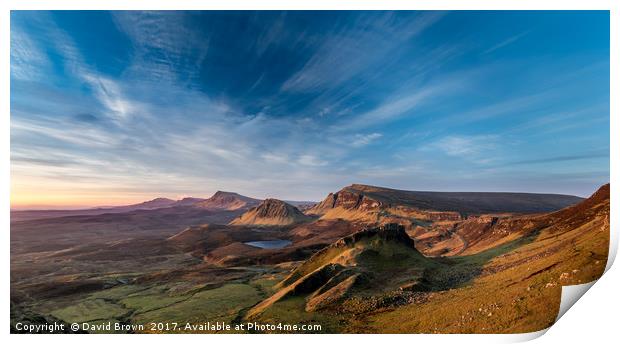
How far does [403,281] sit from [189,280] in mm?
51909

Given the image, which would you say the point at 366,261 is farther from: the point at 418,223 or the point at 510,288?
the point at 418,223

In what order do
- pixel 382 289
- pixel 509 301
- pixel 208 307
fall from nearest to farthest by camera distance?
pixel 509 301
pixel 382 289
pixel 208 307

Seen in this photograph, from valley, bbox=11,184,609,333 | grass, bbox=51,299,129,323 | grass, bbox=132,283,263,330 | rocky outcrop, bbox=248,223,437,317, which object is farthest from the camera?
grass, bbox=51,299,129,323

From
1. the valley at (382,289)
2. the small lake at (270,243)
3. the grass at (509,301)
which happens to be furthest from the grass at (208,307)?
the small lake at (270,243)

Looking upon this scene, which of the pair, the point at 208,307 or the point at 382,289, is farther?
the point at 208,307

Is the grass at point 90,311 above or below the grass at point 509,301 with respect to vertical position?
below

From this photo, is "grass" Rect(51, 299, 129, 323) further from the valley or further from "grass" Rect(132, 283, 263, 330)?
"grass" Rect(132, 283, 263, 330)

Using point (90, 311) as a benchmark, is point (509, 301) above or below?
above

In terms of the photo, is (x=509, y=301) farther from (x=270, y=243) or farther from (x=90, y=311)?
(x=270, y=243)

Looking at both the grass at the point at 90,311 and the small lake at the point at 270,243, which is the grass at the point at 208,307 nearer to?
the grass at the point at 90,311

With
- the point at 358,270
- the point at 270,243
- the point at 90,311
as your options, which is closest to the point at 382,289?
the point at 358,270

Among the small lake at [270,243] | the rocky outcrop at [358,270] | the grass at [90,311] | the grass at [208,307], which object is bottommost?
the small lake at [270,243]

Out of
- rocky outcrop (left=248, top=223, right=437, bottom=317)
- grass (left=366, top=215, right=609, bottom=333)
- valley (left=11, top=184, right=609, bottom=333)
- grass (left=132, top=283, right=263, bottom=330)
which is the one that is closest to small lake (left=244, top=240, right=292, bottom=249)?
valley (left=11, top=184, right=609, bottom=333)

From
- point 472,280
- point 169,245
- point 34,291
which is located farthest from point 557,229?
point 169,245
